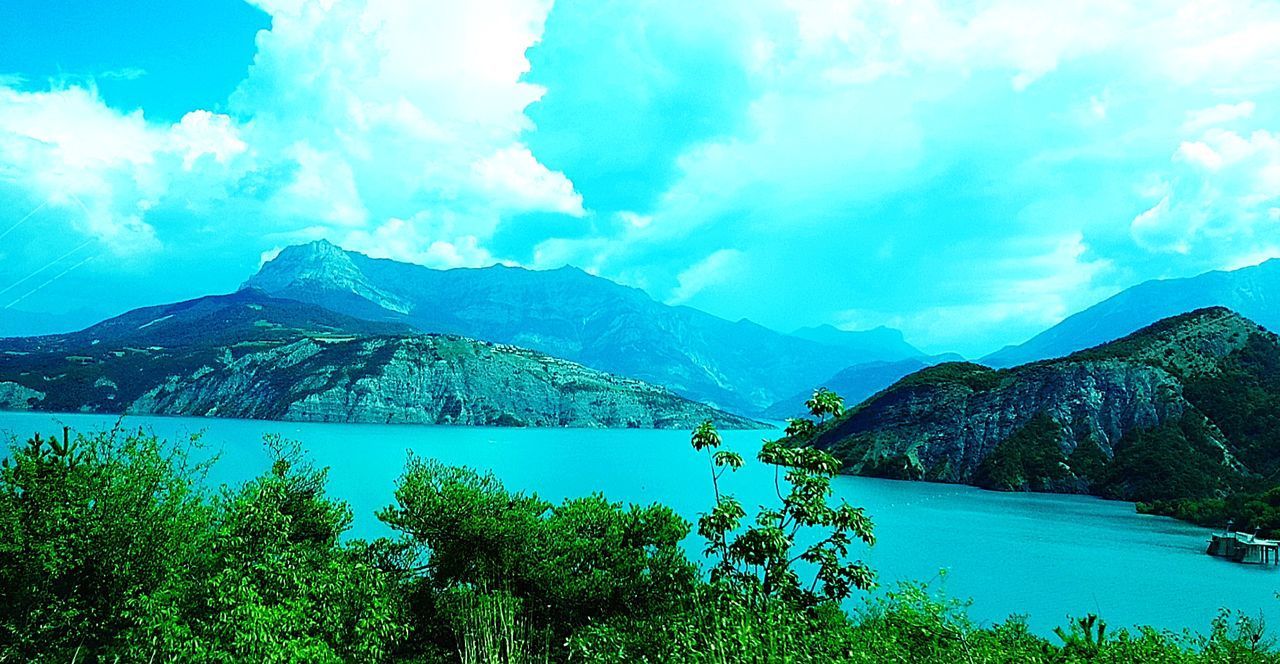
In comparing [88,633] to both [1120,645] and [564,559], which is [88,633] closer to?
[564,559]

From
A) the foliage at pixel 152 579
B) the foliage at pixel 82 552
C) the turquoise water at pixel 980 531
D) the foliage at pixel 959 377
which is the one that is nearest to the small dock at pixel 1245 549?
the turquoise water at pixel 980 531

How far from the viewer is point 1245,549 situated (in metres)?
68.0

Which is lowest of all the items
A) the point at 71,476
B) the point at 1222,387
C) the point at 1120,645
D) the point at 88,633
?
the point at 88,633

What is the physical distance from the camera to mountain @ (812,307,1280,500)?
105 metres

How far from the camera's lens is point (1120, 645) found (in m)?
19.3

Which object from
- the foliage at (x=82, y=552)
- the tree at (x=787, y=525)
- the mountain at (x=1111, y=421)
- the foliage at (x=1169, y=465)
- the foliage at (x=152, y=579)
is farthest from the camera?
the mountain at (x=1111, y=421)

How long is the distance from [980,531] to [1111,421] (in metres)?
55.1

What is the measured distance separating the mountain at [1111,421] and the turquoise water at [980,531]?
797 centimetres

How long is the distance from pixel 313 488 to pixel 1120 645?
24957mm

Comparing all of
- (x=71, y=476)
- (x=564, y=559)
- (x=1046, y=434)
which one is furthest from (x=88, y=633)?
(x=1046, y=434)

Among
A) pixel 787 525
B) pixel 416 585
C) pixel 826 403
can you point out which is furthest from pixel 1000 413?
pixel 416 585

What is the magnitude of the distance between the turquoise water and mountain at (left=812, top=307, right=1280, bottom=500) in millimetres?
7965

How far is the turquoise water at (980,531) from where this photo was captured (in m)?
52.3

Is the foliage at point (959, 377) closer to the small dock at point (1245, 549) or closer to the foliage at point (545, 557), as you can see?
the small dock at point (1245, 549)
